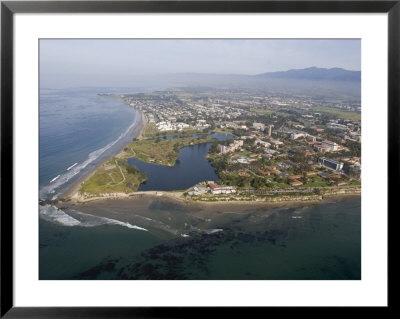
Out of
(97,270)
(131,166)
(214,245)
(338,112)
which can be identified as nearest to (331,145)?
(338,112)

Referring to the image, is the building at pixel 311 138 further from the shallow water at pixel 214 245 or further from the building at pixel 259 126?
the shallow water at pixel 214 245

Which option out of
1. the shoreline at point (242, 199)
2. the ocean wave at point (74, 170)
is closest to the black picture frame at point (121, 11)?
the ocean wave at point (74, 170)

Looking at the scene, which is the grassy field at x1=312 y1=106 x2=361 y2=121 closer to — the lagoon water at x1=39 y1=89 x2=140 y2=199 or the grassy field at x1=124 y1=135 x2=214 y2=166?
the grassy field at x1=124 y1=135 x2=214 y2=166

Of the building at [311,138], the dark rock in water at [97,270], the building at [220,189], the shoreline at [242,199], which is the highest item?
the building at [311,138]

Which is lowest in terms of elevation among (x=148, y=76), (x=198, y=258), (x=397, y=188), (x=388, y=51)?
(x=198, y=258)

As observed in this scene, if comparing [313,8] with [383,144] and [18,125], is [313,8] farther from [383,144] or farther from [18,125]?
[18,125]

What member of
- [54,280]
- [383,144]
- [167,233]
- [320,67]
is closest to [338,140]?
[320,67]
